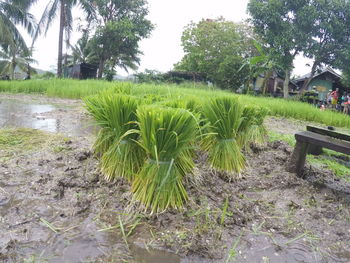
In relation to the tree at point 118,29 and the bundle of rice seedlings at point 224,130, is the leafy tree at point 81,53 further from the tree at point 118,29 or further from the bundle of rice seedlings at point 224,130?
the bundle of rice seedlings at point 224,130

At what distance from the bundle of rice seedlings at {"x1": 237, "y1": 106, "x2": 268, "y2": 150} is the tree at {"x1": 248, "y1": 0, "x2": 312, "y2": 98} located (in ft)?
39.7

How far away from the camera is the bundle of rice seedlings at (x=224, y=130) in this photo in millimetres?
2404

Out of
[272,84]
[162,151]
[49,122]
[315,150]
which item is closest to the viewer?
[162,151]

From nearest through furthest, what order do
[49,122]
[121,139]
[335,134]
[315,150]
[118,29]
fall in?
[121,139], [335,134], [315,150], [49,122], [118,29]

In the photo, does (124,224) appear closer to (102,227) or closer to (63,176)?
(102,227)

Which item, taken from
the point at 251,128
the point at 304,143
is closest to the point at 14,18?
the point at 251,128

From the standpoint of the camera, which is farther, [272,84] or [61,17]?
[272,84]

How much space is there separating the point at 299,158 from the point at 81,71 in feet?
69.2

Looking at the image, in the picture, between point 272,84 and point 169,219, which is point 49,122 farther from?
point 272,84

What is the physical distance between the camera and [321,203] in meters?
2.12

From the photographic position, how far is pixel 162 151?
5.42 feet

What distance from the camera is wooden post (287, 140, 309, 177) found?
254 cm

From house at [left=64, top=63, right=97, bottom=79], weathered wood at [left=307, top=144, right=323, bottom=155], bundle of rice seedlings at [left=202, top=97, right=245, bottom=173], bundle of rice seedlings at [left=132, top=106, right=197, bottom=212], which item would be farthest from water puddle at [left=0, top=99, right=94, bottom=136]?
house at [left=64, top=63, right=97, bottom=79]

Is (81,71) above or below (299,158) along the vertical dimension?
above
